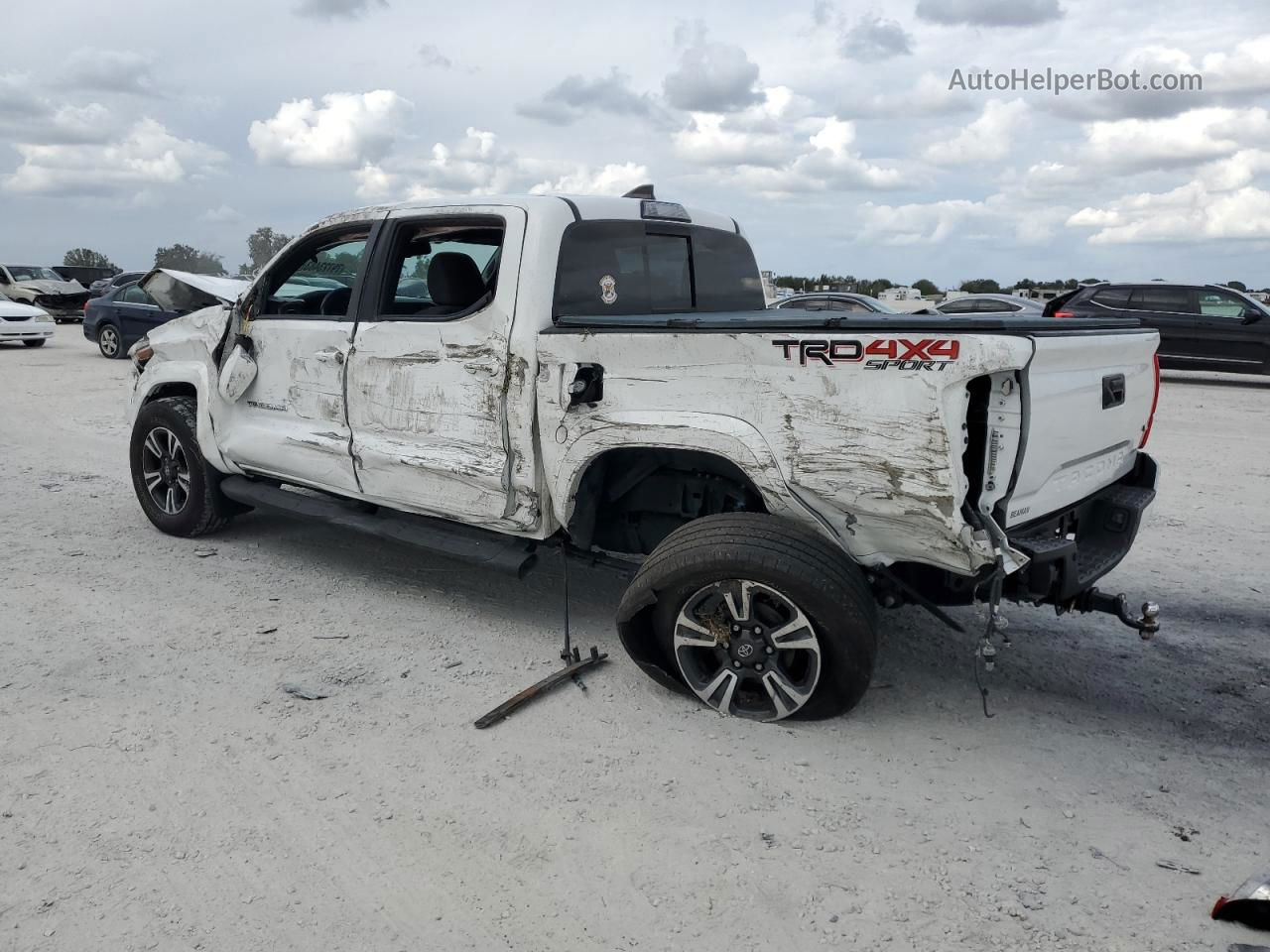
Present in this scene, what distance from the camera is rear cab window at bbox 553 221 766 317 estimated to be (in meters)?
4.14

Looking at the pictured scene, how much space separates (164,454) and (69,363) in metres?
12.1

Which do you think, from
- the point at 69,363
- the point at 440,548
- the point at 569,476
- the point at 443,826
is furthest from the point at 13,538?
the point at 69,363

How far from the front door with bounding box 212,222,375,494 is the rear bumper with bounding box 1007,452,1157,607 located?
306cm

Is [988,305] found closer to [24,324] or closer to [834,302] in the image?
[834,302]

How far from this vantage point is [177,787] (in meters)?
3.09

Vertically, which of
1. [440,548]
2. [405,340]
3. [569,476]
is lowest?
[440,548]

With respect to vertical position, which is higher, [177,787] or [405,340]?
[405,340]

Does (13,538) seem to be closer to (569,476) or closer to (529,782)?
(569,476)

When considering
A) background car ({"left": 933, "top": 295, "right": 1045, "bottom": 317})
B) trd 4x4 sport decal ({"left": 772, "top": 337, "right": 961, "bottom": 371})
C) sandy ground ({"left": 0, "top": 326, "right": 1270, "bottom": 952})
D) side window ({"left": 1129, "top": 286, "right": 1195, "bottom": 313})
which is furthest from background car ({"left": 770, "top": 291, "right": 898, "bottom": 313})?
trd 4x4 sport decal ({"left": 772, "top": 337, "right": 961, "bottom": 371})

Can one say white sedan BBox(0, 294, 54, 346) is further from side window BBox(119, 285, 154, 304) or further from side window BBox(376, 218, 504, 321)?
side window BBox(376, 218, 504, 321)

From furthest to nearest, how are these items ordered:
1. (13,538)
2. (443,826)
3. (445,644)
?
(13,538) → (445,644) → (443,826)

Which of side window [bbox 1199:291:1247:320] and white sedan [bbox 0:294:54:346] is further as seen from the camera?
white sedan [bbox 0:294:54:346]

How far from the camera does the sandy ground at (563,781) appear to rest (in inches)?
99.4

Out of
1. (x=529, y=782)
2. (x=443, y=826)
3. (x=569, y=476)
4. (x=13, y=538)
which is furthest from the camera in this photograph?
(x=13, y=538)
